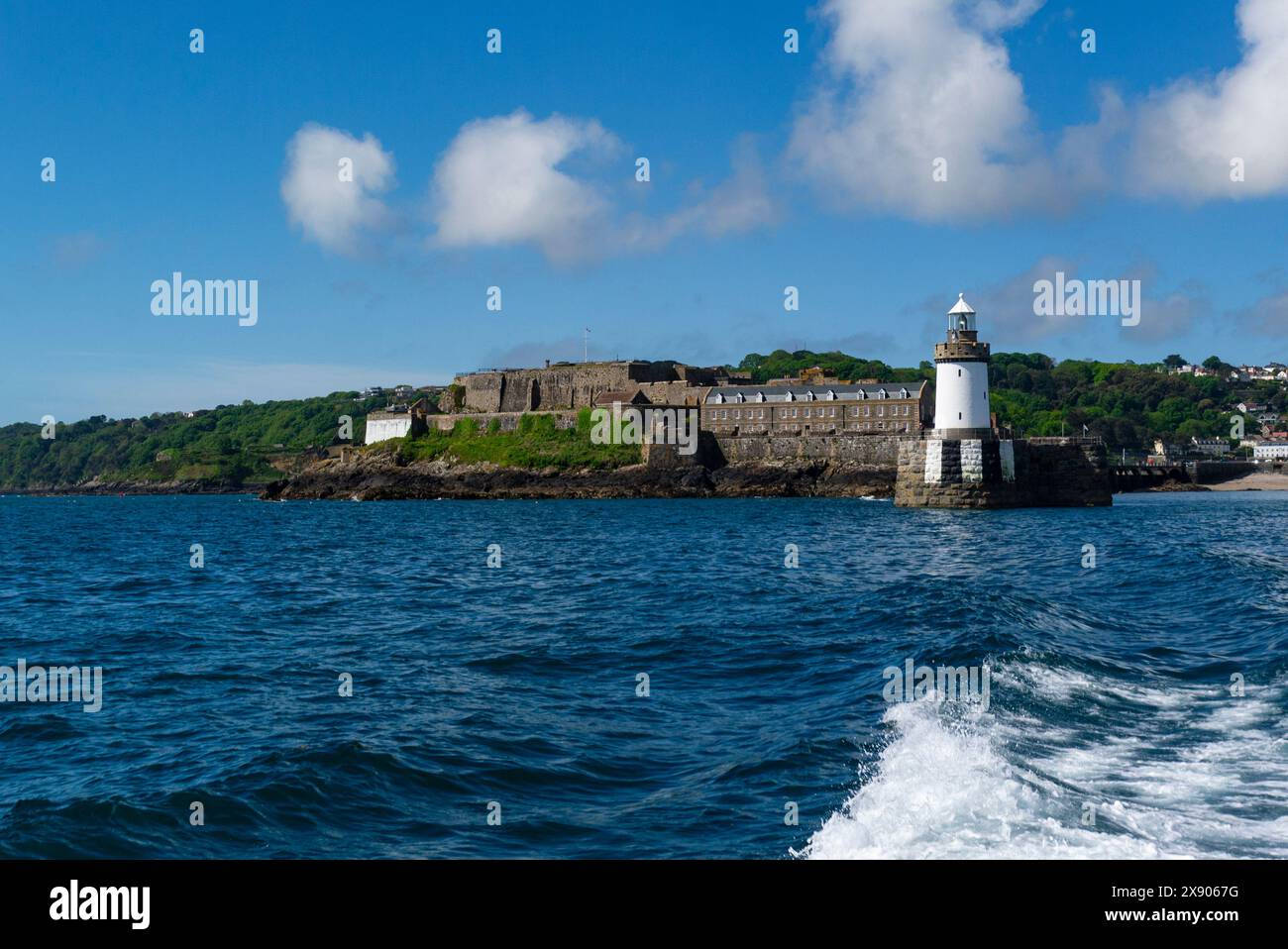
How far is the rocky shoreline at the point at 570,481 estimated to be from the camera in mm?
88938

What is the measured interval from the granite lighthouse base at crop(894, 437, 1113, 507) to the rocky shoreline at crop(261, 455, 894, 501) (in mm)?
16930

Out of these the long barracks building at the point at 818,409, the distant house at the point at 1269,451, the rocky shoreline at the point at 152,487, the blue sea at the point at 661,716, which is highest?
the long barracks building at the point at 818,409

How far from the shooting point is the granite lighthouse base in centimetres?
6309

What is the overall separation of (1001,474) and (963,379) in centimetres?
598

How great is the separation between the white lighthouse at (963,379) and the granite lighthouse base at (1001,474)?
85cm

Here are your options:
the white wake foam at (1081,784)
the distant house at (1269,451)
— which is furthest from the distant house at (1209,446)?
the white wake foam at (1081,784)

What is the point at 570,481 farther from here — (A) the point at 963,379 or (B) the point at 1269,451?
(B) the point at 1269,451

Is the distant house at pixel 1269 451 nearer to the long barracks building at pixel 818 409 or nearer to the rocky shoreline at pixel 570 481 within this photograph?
the long barracks building at pixel 818 409

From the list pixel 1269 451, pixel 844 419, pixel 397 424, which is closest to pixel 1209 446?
pixel 1269 451

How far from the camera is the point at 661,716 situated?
1403cm

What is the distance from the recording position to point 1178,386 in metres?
192
